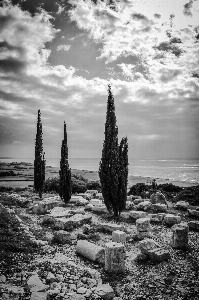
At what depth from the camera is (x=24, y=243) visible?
636cm

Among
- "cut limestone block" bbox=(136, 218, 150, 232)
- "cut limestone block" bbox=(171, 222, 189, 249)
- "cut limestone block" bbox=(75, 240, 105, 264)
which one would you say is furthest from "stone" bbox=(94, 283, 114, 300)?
"cut limestone block" bbox=(136, 218, 150, 232)

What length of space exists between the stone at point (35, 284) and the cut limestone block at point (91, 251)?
186 cm

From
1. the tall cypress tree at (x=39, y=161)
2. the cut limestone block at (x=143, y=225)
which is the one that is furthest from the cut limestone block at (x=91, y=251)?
the tall cypress tree at (x=39, y=161)

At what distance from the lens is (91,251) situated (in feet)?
19.7

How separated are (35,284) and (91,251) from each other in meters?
2.11

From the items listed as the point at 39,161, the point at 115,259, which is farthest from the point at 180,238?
the point at 39,161

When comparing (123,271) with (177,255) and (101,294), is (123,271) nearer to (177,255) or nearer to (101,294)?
(101,294)

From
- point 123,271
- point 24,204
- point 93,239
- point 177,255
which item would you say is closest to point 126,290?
point 123,271

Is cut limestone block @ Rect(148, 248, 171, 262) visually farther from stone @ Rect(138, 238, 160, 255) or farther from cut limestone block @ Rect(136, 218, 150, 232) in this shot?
cut limestone block @ Rect(136, 218, 150, 232)

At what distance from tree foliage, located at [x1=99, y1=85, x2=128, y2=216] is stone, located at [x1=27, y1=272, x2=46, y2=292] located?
24.0 feet

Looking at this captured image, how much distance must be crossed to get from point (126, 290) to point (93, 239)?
3400mm

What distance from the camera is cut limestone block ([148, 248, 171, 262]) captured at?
19.4ft

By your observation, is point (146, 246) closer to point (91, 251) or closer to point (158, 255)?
point (158, 255)

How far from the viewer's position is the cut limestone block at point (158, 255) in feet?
19.4
